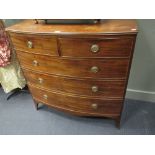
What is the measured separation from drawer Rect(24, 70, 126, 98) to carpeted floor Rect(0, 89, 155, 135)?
462 mm

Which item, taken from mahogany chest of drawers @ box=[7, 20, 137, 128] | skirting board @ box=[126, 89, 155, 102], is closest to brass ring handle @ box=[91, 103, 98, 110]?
mahogany chest of drawers @ box=[7, 20, 137, 128]

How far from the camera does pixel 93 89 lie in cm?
137

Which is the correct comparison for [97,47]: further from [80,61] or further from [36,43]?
[36,43]

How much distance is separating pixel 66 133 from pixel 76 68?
75 centimetres

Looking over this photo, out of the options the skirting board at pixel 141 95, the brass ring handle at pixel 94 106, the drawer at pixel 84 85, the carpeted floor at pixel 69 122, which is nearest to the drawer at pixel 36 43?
the drawer at pixel 84 85

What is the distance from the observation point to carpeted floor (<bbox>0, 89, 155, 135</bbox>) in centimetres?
167

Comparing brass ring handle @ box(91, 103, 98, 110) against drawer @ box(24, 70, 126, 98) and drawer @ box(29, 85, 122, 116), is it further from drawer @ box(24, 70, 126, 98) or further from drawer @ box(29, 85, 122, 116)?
drawer @ box(24, 70, 126, 98)

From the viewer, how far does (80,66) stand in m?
1.27

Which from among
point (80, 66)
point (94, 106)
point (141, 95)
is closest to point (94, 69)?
point (80, 66)

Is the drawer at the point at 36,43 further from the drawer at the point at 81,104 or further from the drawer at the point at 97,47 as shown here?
the drawer at the point at 81,104
